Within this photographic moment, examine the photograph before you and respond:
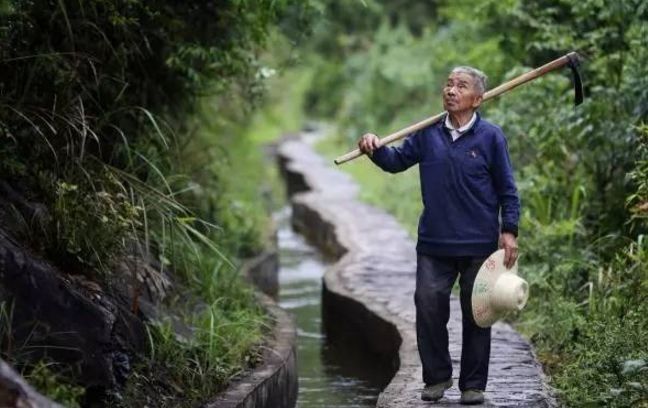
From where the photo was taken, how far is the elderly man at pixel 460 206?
6332 mm

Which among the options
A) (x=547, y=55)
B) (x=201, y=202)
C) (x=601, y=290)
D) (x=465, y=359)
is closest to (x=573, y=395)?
(x=465, y=359)

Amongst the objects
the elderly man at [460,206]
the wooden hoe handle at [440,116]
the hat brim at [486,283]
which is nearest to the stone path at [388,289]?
the elderly man at [460,206]

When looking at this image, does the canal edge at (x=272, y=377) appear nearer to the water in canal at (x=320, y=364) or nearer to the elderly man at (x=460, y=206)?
the water in canal at (x=320, y=364)

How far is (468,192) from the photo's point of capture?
6.32 m

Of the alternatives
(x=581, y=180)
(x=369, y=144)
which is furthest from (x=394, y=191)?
(x=369, y=144)

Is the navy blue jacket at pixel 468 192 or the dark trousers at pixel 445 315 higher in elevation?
the navy blue jacket at pixel 468 192

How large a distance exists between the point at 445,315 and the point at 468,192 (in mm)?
666

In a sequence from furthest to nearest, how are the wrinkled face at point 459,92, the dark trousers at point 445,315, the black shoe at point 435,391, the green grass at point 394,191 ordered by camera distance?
the green grass at point 394,191 < the black shoe at point 435,391 < the dark trousers at point 445,315 < the wrinkled face at point 459,92

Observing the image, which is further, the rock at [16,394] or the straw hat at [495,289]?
the straw hat at [495,289]

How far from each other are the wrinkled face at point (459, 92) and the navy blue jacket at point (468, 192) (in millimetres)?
130

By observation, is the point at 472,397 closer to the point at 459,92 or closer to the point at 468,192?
the point at 468,192

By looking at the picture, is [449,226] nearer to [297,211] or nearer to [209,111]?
[209,111]

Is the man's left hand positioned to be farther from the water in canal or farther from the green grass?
the green grass

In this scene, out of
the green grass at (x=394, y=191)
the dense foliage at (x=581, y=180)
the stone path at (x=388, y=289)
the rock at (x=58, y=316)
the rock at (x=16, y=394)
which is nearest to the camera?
the rock at (x=16, y=394)
